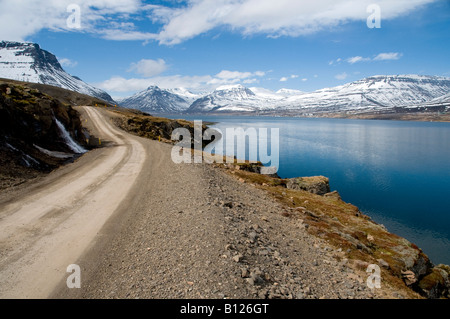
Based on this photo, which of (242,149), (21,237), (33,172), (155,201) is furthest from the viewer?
(242,149)

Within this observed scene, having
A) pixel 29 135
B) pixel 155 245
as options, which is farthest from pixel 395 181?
pixel 29 135

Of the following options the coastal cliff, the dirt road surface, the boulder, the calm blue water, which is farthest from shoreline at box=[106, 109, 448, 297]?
the boulder

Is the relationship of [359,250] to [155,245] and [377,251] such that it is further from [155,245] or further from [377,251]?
Result: [155,245]

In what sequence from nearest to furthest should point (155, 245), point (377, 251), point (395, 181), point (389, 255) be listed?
1. point (155, 245)
2. point (389, 255)
3. point (377, 251)
4. point (395, 181)

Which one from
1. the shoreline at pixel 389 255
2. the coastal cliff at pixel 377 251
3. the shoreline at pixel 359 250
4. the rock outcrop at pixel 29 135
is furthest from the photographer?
the rock outcrop at pixel 29 135

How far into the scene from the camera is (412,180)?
60.2 m

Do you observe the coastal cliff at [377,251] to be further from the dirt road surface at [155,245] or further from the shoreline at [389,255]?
the dirt road surface at [155,245]

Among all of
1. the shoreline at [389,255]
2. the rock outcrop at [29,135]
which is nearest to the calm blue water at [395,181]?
the shoreline at [389,255]

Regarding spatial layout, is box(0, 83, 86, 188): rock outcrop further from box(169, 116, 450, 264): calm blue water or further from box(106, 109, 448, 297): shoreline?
box(169, 116, 450, 264): calm blue water

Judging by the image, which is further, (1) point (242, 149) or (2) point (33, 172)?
(1) point (242, 149)

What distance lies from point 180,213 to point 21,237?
7.95m
